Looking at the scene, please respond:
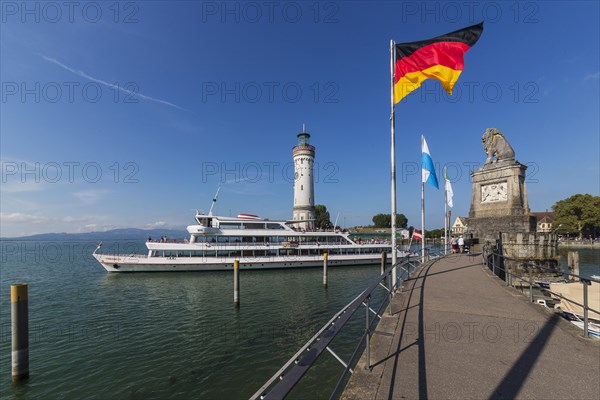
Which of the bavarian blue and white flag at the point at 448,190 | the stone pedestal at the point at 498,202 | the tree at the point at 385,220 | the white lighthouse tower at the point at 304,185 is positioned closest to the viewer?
the stone pedestal at the point at 498,202

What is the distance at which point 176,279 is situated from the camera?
28234 mm

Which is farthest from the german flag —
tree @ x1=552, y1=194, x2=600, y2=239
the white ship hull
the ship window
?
tree @ x1=552, y1=194, x2=600, y2=239

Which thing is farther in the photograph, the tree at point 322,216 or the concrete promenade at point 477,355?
the tree at point 322,216

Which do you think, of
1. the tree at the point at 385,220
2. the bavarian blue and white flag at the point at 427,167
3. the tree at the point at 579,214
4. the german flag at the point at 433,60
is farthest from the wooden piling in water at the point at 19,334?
the tree at the point at 385,220

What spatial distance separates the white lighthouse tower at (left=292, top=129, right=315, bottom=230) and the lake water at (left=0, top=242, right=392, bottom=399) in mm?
27672

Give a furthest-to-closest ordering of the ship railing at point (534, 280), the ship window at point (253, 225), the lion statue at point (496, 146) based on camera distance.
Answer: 1. the ship window at point (253, 225)
2. the lion statue at point (496, 146)
3. the ship railing at point (534, 280)

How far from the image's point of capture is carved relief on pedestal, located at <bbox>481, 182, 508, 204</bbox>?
17.6 metres

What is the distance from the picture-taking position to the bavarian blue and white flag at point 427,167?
17812 mm

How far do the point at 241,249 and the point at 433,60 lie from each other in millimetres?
29607

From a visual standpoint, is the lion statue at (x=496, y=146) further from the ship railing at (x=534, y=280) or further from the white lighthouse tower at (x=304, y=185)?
the white lighthouse tower at (x=304, y=185)

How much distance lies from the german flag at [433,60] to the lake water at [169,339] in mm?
10175

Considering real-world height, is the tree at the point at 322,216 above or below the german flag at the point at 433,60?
below

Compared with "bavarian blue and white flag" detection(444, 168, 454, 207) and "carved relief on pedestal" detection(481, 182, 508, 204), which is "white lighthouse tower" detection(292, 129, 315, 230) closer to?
"bavarian blue and white flag" detection(444, 168, 454, 207)

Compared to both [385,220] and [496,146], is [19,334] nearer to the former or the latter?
[496,146]
